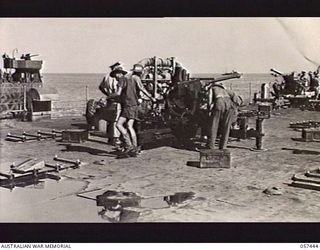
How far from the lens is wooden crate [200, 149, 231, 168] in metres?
2.32

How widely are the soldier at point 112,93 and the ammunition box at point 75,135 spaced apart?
0.38 ft

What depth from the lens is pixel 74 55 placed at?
2.37m

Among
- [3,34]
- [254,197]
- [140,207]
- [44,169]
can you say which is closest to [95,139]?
[44,169]

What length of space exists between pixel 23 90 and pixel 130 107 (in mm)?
492

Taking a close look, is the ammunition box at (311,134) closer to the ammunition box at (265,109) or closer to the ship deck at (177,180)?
the ship deck at (177,180)

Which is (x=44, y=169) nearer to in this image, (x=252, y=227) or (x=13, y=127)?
(x=13, y=127)

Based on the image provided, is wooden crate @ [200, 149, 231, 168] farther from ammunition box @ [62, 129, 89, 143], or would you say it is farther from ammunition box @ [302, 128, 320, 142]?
ammunition box @ [62, 129, 89, 143]

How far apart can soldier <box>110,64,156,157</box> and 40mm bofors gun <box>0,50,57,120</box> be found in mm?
322

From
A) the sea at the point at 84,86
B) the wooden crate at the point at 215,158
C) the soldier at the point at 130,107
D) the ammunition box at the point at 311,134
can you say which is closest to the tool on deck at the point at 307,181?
the ammunition box at the point at 311,134

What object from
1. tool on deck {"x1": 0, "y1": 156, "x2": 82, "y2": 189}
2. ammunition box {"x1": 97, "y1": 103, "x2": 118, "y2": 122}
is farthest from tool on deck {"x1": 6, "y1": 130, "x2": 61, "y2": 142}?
ammunition box {"x1": 97, "y1": 103, "x2": 118, "y2": 122}

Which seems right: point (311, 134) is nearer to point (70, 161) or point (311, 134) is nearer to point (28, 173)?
point (70, 161)

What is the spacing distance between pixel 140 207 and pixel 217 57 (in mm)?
732

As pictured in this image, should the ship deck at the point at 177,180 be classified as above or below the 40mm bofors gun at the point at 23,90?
below

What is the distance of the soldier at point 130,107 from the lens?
93.1 inches
